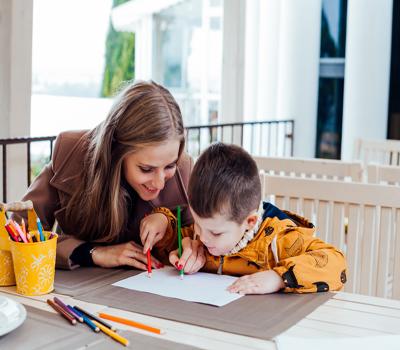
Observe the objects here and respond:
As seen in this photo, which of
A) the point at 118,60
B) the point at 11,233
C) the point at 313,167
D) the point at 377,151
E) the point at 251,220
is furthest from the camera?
the point at 118,60

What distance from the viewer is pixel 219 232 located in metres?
1.37

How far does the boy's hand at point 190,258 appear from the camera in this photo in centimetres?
143

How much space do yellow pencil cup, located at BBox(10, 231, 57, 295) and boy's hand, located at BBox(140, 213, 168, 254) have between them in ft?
0.91

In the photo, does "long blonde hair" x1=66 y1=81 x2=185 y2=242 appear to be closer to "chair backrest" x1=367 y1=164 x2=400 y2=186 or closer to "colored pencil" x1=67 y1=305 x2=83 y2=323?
"colored pencil" x1=67 y1=305 x2=83 y2=323

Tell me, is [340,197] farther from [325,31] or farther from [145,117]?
[325,31]

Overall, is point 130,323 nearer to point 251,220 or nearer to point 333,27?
point 251,220

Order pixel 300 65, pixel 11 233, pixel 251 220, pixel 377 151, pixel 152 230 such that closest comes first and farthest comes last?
pixel 11 233 → pixel 251 220 → pixel 152 230 → pixel 377 151 → pixel 300 65

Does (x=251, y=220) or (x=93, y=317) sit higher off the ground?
(x=251, y=220)

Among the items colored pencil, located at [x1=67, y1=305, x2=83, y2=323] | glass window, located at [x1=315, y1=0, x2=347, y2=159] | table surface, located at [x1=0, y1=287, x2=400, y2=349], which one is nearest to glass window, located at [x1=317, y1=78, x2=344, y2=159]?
glass window, located at [x1=315, y1=0, x2=347, y2=159]

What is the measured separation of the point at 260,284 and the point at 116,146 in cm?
56

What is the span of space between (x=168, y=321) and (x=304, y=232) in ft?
1.36

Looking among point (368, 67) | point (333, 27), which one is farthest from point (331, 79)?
point (368, 67)

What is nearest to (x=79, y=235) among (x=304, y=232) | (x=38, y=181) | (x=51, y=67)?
(x=38, y=181)

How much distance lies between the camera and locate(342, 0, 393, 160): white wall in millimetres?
4402
